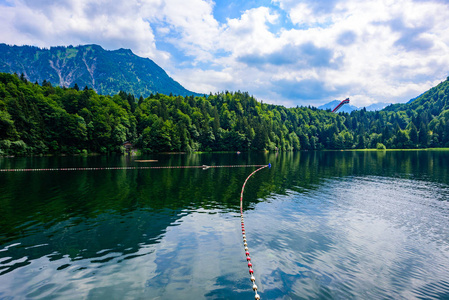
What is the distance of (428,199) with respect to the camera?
102ft

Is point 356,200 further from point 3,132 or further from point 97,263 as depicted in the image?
point 3,132

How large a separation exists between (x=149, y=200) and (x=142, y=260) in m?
14.8

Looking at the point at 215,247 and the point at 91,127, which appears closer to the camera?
the point at 215,247

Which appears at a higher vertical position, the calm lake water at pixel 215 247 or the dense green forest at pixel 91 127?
the dense green forest at pixel 91 127

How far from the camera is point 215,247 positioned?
15.9 m

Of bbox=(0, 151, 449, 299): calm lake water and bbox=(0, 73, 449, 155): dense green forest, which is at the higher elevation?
bbox=(0, 73, 449, 155): dense green forest

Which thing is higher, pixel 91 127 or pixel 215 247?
pixel 91 127

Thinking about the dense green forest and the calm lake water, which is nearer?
the calm lake water

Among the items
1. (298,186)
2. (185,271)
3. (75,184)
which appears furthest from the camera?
(298,186)

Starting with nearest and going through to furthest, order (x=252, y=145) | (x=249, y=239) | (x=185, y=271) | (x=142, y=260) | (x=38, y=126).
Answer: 1. (x=185, y=271)
2. (x=142, y=260)
3. (x=249, y=239)
4. (x=38, y=126)
5. (x=252, y=145)

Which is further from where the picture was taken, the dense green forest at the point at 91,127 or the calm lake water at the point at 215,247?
the dense green forest at the point at 91,127

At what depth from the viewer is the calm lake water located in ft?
37.8

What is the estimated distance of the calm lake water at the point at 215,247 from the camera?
11531mm

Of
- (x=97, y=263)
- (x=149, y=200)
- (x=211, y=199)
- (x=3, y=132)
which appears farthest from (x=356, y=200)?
(x=3, y=132)
